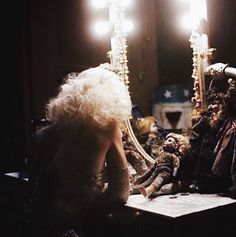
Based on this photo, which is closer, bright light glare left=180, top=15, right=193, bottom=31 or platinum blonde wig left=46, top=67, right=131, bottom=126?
platinum blonde wig left=46, top=67, right=131, bottom=126

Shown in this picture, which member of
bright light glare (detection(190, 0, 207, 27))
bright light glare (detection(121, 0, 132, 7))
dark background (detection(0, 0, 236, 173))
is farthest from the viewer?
dark background (detection(0, 0, 236, 173))

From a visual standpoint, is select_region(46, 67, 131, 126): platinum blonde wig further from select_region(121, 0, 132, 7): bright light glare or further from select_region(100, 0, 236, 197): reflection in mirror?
select_region(121, 0, 132, 7): bright light glare

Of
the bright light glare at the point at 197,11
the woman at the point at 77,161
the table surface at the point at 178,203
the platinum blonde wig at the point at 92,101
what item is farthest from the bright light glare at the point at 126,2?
the table surface at the point at 178,203

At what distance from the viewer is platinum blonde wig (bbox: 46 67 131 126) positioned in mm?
1959

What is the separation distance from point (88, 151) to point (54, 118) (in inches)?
11.2

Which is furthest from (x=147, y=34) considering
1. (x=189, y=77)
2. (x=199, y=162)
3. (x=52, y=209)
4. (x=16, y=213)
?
(x=16, y=213)

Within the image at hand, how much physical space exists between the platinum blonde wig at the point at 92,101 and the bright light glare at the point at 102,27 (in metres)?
0.85

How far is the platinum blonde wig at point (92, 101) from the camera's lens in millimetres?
1959

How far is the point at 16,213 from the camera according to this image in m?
3.46

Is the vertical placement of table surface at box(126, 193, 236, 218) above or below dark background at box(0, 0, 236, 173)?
below

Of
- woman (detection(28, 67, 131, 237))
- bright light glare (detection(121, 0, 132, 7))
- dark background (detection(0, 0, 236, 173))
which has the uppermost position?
bright light glare (detection(121, 0, 132, 7))

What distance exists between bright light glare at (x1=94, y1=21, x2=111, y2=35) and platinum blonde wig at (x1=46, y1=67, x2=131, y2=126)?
85 centimetres

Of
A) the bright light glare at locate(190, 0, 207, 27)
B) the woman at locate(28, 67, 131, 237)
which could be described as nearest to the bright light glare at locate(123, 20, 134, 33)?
the bright light glare at locate(190, 0, 207, 27)

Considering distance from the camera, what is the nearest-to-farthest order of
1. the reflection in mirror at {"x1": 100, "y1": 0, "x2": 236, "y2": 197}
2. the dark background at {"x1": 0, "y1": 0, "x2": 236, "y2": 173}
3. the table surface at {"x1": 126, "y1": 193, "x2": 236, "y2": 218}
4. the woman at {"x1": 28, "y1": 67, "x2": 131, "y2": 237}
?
the table surface at {"x1": 126, "y1": 193, "x2": 236, "y2": 218} → the woman at {"x1": 28, "y1": 67, "x2": 131, "y2": 237} → the reflection in mirror at {"x1": 100, "y1": 0, "x2": 236, "y2": 197} → the dark background at {"x1": 0, "y1": 0, "x2": 236, "y2": 173}
